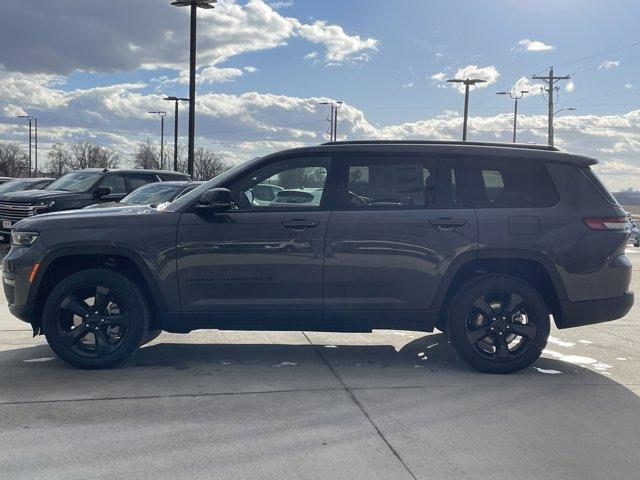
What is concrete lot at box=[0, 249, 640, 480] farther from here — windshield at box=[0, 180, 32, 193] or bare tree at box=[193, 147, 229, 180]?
bare tree at box=[193, 147, 229, 180]

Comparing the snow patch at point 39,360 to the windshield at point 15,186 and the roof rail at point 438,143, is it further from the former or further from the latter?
the windshield at point 15,186

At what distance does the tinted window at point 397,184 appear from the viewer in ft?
16.5

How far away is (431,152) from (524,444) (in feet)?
7.87

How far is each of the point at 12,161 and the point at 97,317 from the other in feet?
289

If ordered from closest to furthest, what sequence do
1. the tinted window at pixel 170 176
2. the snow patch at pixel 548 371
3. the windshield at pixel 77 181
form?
the snow patch at pixel 548 371 → the windshield at pixel 77 181 → the tinted window at pixel 170 176

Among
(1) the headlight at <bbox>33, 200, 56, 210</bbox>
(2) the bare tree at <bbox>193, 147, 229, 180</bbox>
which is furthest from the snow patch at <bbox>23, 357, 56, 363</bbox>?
(2) the bare tree at <bbox>193, 147, 229, 180</bbox>

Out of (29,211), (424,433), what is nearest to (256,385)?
(424,433)

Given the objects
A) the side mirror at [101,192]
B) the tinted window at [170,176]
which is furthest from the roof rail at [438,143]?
the tinted window at [170,176]

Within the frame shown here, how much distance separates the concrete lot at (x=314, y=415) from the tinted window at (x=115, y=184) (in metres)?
8.36

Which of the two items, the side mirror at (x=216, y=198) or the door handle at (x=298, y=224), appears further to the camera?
the door handle at (x=298, y=224)

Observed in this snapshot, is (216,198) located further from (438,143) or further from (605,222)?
(605,222)

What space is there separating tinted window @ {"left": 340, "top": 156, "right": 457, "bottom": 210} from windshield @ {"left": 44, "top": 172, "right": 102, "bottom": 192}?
10.2m

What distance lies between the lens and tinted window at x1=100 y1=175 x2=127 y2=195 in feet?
46.0

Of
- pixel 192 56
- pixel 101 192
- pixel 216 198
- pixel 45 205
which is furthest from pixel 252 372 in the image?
pixel 192 56
